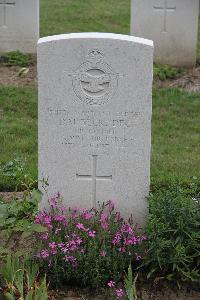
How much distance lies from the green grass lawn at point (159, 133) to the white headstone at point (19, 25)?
1.58m

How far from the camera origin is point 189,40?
10.1 metres

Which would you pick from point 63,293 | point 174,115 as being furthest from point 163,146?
point 63,293

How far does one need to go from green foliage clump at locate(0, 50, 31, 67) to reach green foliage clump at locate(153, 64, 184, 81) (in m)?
1.79

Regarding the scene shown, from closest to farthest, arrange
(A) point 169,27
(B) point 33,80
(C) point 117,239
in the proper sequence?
1. (C) point 117,239
2. (B) point 33,80
3. (A) point 169,27

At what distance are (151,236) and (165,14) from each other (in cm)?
619

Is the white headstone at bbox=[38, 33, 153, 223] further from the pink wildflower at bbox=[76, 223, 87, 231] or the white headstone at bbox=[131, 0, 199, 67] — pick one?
the white headstone at bbox=[131, 0, 199, 67]

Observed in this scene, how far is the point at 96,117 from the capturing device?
4.77m

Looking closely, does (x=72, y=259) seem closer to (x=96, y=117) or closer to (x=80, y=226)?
(x=80, y=226)

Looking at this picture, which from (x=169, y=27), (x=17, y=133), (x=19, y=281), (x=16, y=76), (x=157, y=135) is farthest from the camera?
(x=169, y=27)

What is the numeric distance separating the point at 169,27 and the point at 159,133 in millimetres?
2965

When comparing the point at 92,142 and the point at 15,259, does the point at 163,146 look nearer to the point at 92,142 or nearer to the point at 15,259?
the point at 92,142

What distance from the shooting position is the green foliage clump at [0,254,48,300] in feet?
12.7

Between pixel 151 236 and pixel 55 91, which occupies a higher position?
pixel 55 91

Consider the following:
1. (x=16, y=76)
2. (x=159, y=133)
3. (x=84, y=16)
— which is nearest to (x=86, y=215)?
(x=159, y=133)
